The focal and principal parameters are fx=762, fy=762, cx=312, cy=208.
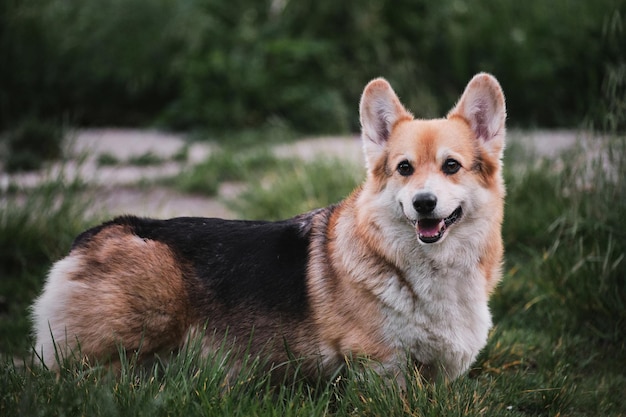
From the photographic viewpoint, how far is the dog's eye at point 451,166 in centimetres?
376

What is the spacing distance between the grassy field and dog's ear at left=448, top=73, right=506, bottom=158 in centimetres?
123

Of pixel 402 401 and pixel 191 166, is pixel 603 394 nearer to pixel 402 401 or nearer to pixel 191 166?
pixel 402 401

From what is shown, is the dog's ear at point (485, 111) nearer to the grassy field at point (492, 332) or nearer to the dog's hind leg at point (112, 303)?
the grassy field at point (492, 332)

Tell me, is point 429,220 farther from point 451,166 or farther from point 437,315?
point 437,315

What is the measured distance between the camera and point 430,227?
11.9 ft

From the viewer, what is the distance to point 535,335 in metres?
4.82

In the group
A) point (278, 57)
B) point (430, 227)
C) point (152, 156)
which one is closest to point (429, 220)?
point (430, 227)

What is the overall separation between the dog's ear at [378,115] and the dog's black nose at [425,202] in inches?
20.9

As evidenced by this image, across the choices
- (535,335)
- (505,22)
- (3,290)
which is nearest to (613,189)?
(535,335)

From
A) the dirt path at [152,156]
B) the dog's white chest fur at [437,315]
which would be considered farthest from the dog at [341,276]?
the dirt path at [152,156]

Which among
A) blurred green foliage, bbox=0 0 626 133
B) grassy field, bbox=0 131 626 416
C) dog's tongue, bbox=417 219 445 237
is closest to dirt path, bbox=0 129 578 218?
grassy field, bbox=0 131 626 416

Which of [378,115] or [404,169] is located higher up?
[378,115]

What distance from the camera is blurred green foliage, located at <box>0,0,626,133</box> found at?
36.4 feet

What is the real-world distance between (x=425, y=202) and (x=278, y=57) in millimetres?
8378
